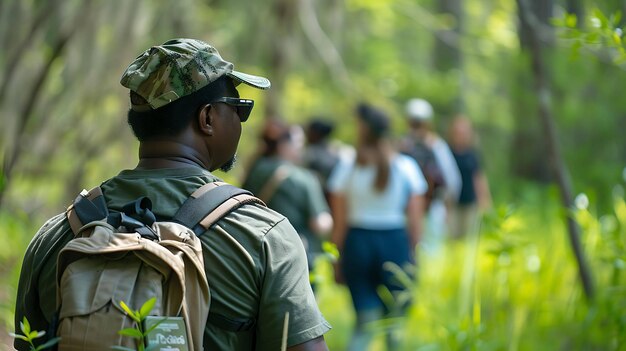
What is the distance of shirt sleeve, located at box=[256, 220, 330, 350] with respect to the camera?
2.38 metres

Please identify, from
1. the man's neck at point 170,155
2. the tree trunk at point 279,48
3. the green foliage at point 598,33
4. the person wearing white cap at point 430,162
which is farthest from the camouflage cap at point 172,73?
the person wearing white cap at point 430,162

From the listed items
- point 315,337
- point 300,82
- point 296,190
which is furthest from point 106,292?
point 300,82

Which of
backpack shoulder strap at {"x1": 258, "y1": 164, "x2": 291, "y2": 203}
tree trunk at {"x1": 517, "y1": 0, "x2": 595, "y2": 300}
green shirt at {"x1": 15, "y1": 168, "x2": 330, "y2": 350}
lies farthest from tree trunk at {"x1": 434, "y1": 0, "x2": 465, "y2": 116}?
green shirt at {"x1": 15, "y1": 168, "x2": 330, "y2": 350}

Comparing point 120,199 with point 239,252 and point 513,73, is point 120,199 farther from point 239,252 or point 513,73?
point 513,73

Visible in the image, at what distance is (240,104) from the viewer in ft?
8.47

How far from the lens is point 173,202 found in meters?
2.44

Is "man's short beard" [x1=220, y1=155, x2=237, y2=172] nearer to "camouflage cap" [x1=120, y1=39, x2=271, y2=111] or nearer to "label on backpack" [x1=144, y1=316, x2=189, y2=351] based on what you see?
"camouflage cap" [x1=120, y1=39, x2=271, y2=111]

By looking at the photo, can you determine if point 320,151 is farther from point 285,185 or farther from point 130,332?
point 130,332

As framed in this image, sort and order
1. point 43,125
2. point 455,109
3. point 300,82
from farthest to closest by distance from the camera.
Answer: point 455,109 → point 300,82 → point 43,125

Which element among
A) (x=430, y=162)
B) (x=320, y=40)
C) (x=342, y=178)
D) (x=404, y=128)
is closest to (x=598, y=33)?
(x=342, y=178)

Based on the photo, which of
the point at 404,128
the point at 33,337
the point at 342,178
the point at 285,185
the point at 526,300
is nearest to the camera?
the point at 33,337

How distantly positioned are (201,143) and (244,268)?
384 millimetres

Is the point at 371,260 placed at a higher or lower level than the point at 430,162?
higher

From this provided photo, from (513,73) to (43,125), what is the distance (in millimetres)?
7418
